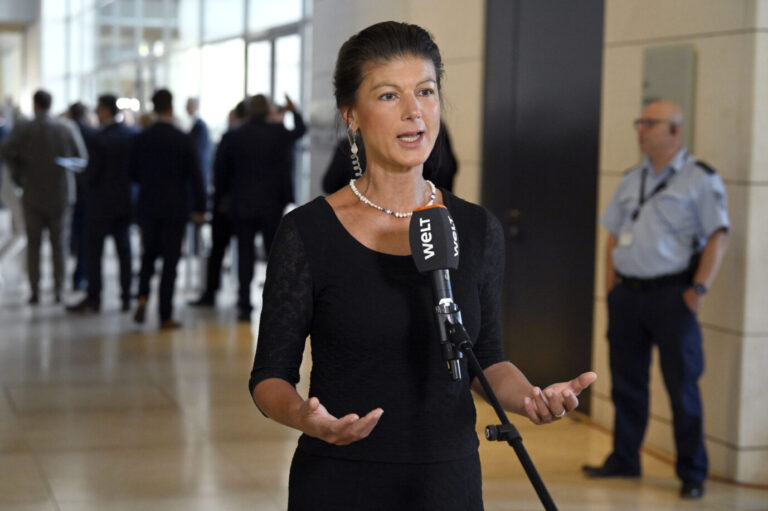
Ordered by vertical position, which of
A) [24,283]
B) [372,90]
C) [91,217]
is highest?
[372,90]

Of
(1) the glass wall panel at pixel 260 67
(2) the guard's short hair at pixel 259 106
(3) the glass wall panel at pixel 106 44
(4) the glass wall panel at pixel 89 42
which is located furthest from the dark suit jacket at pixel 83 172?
(4) the glass wall panel at pixel 89 42

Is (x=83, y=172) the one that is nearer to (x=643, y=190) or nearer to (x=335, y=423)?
(x=643, y=190)

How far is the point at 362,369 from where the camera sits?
1.92 metres

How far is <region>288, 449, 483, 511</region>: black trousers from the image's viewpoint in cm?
192

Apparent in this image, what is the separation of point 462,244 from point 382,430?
0.35 metres

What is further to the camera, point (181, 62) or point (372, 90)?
point (181, 62)

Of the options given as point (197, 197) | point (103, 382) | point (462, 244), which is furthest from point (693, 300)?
point (197, 197)

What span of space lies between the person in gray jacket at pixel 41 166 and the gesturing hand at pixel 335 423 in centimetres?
949

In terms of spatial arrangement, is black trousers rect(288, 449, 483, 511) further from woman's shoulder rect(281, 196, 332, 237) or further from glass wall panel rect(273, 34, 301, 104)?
glass wall panel rect(273, 34, 301, 104)

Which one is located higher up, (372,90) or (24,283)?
(372,90)

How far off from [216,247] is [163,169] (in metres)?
1.53

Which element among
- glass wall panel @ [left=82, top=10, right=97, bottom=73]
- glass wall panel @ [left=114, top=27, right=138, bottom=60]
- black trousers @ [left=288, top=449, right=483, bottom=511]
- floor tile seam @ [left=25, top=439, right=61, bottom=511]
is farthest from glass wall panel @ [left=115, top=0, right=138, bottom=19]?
black trousers @ [left=288, top=449, right=483, bottom=511]

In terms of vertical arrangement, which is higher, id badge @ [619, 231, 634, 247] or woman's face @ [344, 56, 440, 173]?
woman's face @ [344, 56, 440, 173]

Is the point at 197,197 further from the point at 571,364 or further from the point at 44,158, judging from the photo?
the point at 571,364
